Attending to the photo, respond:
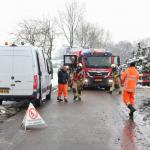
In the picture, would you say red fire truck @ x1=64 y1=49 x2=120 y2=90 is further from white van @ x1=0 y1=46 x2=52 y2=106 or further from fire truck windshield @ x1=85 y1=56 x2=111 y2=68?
white van @ x1=0 y1=46 x2=52 y2=106

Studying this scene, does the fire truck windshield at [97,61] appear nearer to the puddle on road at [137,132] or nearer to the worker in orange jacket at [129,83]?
the puddle on road at [137,132]

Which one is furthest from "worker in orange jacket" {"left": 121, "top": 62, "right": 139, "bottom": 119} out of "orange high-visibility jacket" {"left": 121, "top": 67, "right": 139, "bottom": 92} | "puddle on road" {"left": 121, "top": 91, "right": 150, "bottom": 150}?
"puddle on road" {"left": 121, "top": 91, "right": 150, "bottom": 150}

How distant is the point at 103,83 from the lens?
2986 centimetres

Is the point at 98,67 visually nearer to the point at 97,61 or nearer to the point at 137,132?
the point at 97,61

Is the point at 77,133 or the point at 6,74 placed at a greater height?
the point at 6,74

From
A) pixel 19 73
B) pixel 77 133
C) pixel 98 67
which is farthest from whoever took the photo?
pixel 98 67

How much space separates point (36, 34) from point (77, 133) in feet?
92.2

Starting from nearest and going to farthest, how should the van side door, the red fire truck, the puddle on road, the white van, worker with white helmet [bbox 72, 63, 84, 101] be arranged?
the puddle on road
the white van
the van side door
worker with white helmet [bbox 72, 63, 84, 101]
the red fire truck

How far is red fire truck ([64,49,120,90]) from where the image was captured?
29781 mm

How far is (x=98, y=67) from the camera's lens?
1180 inches

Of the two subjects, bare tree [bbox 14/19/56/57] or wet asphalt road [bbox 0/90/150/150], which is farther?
bare tree [bbox 14/19/56/57]

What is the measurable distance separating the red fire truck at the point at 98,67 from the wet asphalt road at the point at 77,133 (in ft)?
45.9

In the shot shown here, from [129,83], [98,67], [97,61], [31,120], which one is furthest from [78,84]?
[31,120]

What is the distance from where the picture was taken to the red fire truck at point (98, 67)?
29.8 meters
